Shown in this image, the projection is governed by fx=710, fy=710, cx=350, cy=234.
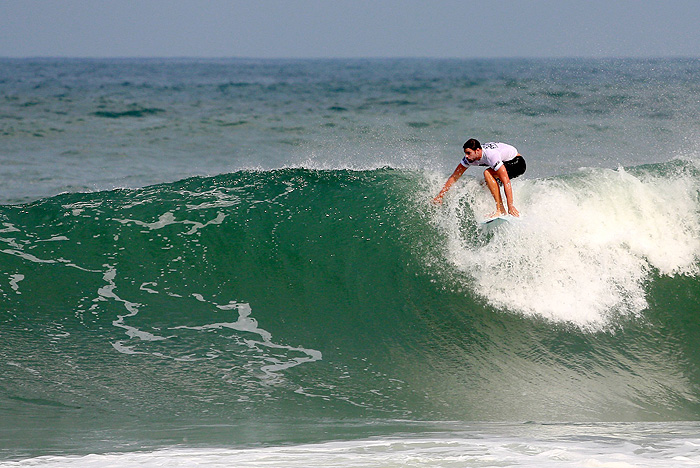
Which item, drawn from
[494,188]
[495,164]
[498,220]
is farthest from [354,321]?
[495,164]

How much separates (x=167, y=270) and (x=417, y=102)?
25.3 meters

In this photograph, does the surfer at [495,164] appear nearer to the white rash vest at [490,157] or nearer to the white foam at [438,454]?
the white rash vest at [490,157]

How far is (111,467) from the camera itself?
4070mm

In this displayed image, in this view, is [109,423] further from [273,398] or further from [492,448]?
[492,448]

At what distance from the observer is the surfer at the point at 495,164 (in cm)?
737

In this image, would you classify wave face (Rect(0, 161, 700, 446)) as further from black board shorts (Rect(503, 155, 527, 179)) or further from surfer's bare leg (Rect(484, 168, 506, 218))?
black board shorts (Rect(503, 155, 527, 179))

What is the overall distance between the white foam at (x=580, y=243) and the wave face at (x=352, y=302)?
2 cm

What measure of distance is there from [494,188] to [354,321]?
6.73 feet

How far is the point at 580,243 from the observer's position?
312 inches

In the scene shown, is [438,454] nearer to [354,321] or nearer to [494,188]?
[354,321]

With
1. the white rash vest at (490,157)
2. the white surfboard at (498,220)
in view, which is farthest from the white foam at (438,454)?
the white rash vest at (490,157)

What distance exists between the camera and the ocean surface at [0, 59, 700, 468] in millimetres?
4812

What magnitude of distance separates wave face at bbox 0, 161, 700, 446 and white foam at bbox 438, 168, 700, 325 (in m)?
0.02

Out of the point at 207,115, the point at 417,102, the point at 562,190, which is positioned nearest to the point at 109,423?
the point at 562,190
